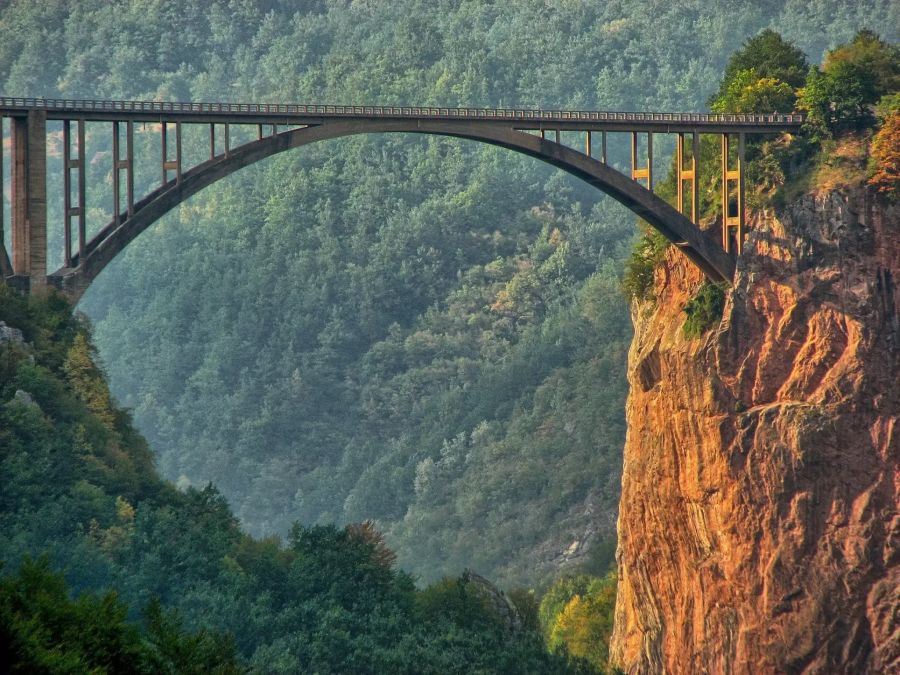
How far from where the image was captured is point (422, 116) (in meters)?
90.4

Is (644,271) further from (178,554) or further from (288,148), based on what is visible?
(178,554)

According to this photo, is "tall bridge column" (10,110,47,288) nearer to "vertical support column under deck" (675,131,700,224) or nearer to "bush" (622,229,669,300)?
"vertical support column under deck" (675,131,700,224)

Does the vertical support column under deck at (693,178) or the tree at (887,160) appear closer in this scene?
the tree at (887,160)

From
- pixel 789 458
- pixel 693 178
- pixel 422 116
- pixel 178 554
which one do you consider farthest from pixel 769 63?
pixel 178 554

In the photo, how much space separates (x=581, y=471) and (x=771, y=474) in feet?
295

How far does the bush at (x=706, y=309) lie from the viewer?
90.3 meters

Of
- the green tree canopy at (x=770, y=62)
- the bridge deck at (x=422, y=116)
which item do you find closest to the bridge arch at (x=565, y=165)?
the bridge deck at (x=422, y=116)

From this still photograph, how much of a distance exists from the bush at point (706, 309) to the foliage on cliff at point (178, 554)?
1407cm

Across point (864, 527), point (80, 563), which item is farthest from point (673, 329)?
point (80, 563)

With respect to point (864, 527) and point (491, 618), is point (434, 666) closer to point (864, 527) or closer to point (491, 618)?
point (491, 618)

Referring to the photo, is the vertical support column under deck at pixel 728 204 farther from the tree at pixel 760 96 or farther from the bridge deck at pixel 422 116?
the tree at pixel 760 96

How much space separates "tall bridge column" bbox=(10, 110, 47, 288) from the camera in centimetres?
8612

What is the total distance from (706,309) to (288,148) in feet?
55.8

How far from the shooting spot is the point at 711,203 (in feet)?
306
